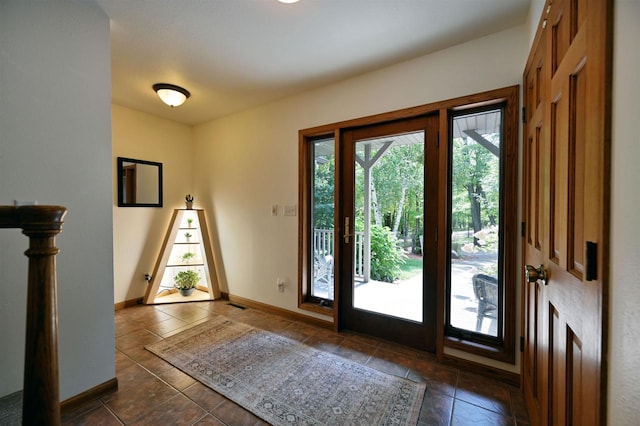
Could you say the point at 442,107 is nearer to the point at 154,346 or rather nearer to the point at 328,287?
the point at 328,287

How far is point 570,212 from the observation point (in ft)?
2.92

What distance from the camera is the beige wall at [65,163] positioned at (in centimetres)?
144

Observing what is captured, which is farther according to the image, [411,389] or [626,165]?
[411,389]

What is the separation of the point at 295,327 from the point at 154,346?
4.27 ft

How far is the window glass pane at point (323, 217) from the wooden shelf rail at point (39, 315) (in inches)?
90.6

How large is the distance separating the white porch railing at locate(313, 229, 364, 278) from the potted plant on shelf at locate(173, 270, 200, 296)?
196 centimetres

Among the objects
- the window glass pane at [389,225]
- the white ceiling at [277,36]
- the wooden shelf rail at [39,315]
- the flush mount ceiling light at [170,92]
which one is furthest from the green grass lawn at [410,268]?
the flush mount ceiling light at [170,92]

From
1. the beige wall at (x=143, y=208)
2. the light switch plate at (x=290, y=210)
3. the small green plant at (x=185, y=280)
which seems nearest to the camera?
the light switch plate at (x=290, y=210)

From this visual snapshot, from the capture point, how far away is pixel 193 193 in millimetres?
4043

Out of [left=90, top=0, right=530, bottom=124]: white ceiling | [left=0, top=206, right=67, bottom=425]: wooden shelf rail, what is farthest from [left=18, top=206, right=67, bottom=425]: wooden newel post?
[left=90, top=0, right=530, bottom=124]: white ceiling

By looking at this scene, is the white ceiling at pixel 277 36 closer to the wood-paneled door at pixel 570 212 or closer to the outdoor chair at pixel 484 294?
the wood-paneled door at pixel 570 212

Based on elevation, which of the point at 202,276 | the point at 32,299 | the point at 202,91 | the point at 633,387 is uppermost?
the point at 202,91

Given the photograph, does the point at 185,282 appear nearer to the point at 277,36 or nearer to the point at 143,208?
the point at 143,208

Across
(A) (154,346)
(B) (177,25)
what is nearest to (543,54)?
(B) (177,25)
